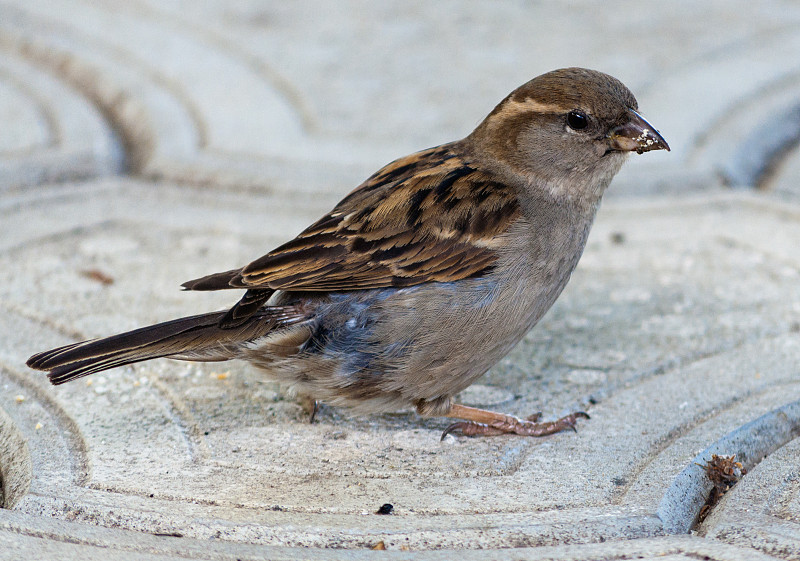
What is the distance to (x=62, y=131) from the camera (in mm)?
5141

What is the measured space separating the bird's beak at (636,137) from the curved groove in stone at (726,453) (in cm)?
91

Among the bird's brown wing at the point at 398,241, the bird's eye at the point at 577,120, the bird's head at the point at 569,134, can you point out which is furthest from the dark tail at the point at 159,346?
the bird's eye at the point at 577,120

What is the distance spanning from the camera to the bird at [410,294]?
3088 millimetres

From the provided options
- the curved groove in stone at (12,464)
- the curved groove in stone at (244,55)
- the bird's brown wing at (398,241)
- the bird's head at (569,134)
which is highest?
the curved groove in stone at (244,55)

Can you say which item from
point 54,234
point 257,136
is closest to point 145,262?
point 54,234

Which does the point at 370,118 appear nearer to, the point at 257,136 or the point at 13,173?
the point at 257,136

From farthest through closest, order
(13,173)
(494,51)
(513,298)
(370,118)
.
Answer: (494,51) → (370,118) → (13,173) → (513,298)

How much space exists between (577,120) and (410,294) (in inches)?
32.1

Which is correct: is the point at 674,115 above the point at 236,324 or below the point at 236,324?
above

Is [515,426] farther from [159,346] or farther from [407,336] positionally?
[159,346]

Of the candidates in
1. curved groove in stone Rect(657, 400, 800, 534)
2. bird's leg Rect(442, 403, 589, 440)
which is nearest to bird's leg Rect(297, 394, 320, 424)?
bird's leg Rect(442, 403, 589, 440)

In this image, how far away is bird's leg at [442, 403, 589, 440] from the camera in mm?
3209

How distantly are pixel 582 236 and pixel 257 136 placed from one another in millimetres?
2439

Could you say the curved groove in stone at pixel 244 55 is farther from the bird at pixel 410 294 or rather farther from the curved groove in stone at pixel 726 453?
the curved groove in stone at pixel 726 453
